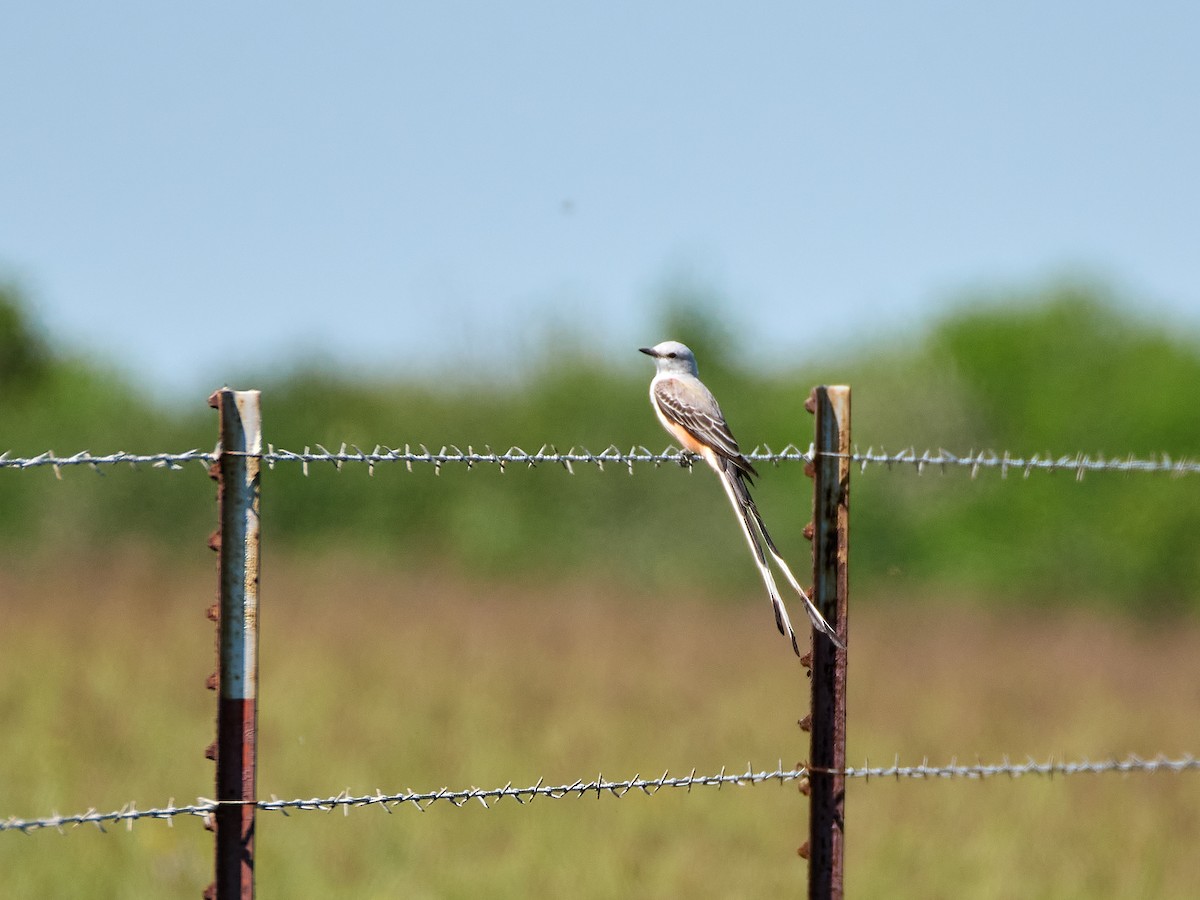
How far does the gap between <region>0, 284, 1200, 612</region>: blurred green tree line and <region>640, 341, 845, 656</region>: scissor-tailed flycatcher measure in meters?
11.6

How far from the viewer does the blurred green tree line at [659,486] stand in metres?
19.1

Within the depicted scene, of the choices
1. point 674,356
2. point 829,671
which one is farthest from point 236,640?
point 674,356

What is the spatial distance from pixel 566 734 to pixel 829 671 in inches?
241

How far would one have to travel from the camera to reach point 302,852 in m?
6.97

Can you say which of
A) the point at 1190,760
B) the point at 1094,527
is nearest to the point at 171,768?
the point at 1190,760

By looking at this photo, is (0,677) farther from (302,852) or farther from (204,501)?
(204,501)

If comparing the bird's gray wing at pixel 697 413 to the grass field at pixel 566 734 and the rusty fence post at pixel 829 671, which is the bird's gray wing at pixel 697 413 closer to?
the rusty fence post at pixel 829 671

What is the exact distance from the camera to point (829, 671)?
3.48 meters

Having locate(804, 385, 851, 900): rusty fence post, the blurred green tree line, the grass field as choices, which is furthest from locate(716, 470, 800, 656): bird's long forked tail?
the blurred green tree line

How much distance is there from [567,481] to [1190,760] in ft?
56.5

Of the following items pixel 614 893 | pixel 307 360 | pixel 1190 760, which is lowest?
pixel 614 893

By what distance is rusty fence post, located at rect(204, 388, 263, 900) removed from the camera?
9.52ft

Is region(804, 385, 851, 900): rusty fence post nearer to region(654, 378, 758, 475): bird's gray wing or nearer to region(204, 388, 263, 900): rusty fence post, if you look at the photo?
region(654, 378, 758, 475): bird's gray wing

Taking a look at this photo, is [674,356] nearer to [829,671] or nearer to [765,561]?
[765,561]
